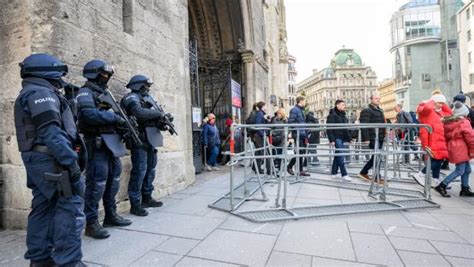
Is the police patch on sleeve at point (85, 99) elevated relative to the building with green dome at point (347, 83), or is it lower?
lower

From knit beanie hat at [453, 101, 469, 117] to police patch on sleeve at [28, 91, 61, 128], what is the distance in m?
5.94

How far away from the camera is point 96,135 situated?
11.6 feet

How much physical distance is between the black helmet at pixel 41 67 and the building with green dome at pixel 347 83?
356ft

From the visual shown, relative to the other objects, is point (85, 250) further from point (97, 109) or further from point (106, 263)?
point (97, 109)

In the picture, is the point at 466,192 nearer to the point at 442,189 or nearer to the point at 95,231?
the point at 442,189

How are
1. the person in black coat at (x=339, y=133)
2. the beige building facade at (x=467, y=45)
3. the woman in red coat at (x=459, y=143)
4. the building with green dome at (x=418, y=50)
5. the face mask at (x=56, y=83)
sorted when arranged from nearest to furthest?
the face mask at (x=56, y=83), the woman in red coat at (x=459, y=143), the person in black coat at (x=339, y=133), the beige building facade at (x=467, y=45), the building with green dome at (x=418, y=50)

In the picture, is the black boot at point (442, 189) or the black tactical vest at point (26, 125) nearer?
the black tactical vest at point (26, 125)

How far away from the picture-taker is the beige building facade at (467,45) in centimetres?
3988

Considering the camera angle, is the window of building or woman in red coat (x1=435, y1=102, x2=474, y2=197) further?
the window of building

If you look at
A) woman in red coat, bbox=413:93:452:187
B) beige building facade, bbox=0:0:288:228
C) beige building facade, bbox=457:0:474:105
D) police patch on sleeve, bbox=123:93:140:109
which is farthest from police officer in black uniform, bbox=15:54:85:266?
beige building facade, bbox=457:0:474:105

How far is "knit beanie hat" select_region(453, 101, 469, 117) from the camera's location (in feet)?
17.5

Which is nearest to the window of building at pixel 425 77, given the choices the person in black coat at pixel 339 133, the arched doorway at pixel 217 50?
the arched doorway at pixel 217 50

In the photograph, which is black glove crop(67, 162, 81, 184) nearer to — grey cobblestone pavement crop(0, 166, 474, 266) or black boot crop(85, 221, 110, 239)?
grey cobblestone pavement crop(0, 166, 474, 266)

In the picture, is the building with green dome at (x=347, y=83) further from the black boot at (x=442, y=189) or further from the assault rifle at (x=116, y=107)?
the assault rifle at (x=116, y=107)
